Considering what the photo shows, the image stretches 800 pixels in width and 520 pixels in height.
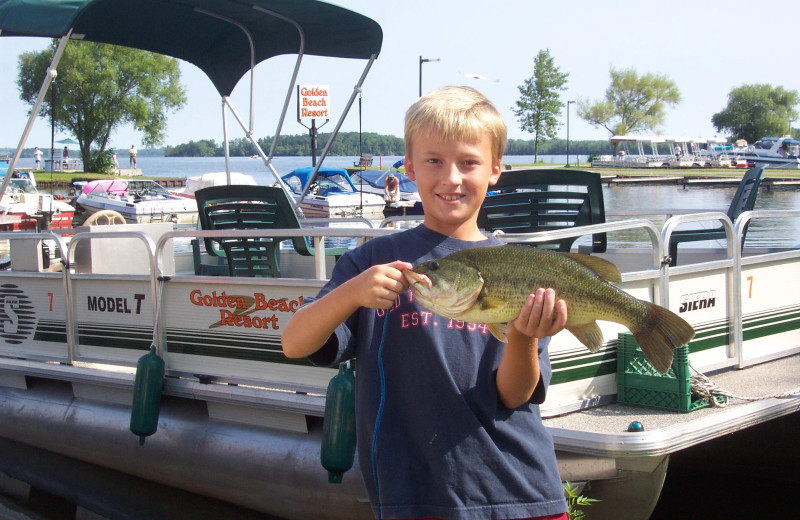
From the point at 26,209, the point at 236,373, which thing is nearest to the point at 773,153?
the point at 26,209

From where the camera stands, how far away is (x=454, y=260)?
180 cm

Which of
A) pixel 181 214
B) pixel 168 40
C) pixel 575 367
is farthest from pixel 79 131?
pixel 575 367

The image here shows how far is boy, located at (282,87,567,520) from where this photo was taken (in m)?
1.95

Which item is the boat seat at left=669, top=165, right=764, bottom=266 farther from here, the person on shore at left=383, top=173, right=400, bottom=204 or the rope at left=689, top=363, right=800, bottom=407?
the person on shore at left=383, top=173, right=400, bottom=204

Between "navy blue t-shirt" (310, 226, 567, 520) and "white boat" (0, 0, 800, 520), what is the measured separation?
189 centimetres

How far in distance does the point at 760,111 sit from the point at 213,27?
111 metres

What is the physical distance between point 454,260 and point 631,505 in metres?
2.72

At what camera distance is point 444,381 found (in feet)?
6.44

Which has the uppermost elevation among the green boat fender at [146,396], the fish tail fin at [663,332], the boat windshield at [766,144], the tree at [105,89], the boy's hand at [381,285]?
the tree at [105,89]

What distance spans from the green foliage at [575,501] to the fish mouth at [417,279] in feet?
7.45

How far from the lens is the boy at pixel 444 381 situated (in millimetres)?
1949

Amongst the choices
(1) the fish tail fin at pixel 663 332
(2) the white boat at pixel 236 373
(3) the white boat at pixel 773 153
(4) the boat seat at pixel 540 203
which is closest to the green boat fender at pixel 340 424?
(2) the white boat at pixel 236 373

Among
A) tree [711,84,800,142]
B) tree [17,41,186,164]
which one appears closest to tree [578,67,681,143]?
tree [711,84,800,142]

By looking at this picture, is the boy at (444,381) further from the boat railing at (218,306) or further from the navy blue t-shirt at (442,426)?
→ the boat railing at (218,306)
